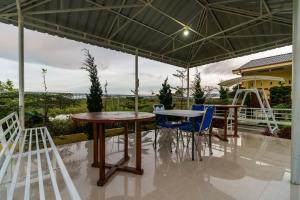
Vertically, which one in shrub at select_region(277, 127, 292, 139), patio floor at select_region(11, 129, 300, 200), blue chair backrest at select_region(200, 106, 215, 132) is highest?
blue chair backrest at select_region(200, 106, 215, 132)

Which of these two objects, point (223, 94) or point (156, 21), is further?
point (223, 94)

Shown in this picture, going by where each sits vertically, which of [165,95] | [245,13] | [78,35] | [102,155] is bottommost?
[102,155]

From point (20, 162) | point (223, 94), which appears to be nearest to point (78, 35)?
point (20, 162)

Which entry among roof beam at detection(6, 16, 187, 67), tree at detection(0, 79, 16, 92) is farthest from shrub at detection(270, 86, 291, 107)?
A: tree at detection(0, 79, 16, 92)

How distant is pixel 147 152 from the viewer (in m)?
3.87

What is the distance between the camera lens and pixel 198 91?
8.27 metres

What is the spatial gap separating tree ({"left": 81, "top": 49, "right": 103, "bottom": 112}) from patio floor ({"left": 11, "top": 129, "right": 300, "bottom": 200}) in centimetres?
136

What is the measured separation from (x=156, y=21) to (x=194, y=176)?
3664mm

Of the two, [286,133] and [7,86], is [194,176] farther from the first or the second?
[7,86]

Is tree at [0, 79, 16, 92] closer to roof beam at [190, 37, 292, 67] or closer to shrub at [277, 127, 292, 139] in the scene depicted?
roof beam at [190, 37, 292, 67]

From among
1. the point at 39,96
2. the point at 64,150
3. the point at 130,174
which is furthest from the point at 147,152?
the point at 39,96

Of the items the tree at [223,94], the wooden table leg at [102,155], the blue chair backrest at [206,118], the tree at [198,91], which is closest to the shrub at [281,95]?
the tree at [223,94]

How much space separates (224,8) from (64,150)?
4827 mm

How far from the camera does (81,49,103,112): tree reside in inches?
203
